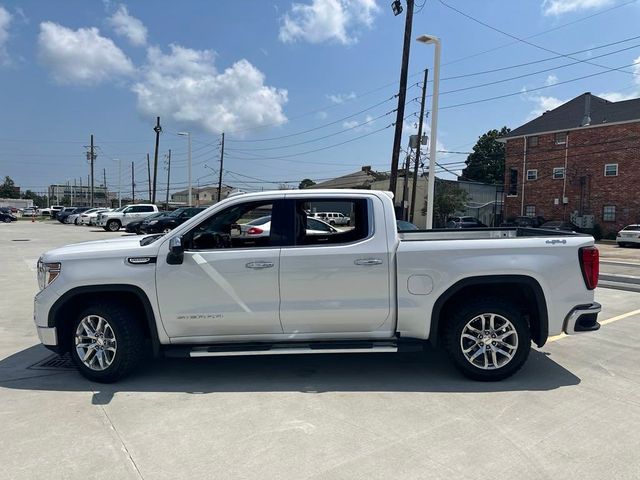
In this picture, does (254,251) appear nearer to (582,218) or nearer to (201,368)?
(201,368)

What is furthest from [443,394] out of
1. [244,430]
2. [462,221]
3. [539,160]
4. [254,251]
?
[539,160]

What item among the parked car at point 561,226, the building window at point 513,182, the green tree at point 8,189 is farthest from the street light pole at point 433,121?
the green tree at point 8,189

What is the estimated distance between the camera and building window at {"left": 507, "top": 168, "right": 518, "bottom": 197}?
4386 cm

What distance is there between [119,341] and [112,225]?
1264 inches

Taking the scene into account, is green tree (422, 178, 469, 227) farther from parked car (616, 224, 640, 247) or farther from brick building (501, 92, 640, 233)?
parked car (616, 224, 640, 247)

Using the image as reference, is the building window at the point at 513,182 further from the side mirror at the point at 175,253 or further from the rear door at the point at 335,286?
the side mirror at the point at 175,253

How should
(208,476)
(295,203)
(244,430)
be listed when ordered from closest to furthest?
(208,476) < (244,430) < (295,203)

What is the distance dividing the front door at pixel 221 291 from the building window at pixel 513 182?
43363mm

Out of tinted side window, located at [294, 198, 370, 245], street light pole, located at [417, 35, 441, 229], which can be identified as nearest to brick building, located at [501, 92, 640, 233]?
street light pole, located at [417, 35, 441, 229]

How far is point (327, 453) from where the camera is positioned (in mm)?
3375

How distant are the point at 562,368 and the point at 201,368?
379 centimetres

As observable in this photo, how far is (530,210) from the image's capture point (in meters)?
42.6

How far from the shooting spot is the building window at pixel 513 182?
43.9 metres

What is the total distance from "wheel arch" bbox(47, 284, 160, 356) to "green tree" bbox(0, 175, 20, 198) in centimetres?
14859
